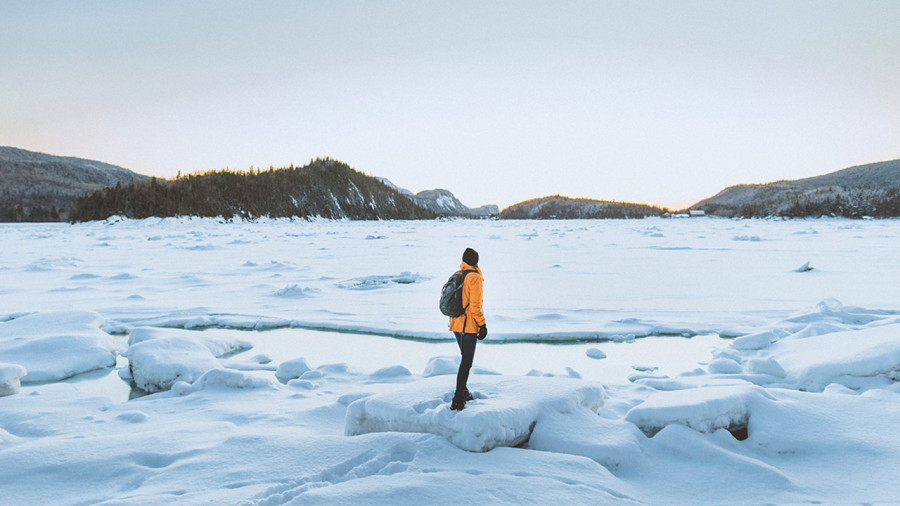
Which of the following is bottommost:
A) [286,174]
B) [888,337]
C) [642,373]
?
[642,373]

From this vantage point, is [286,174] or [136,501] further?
[286,174]

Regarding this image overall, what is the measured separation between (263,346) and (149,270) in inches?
344

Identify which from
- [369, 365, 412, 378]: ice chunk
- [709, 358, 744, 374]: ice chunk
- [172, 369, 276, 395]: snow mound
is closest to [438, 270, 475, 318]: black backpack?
[369, 365, 412, 378]: ice chunk

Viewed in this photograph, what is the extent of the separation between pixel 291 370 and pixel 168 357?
1242 mm

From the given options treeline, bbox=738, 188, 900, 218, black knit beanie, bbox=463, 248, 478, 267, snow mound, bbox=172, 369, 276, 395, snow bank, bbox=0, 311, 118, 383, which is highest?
treeline, bbox=738, 188, 900, 218

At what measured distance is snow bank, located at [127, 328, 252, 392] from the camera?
4.71 metres

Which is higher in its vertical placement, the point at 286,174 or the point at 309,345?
the point at 286,174

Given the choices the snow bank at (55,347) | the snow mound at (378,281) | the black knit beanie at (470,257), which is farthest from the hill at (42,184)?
the black knit beanie at (470,257)

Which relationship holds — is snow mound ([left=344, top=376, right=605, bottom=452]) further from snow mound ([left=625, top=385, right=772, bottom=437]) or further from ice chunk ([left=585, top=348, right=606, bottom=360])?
ice chunk ([left=585, top=348, right=606, bottom=360])

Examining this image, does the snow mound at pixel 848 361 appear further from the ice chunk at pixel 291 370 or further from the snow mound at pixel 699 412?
the ice chunk at pixel 291 370

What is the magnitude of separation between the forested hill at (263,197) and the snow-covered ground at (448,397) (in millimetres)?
35944

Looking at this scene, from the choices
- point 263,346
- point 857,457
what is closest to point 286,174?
point 263,346

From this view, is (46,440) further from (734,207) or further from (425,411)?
(734,207)

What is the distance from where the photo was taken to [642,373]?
4914 mm
